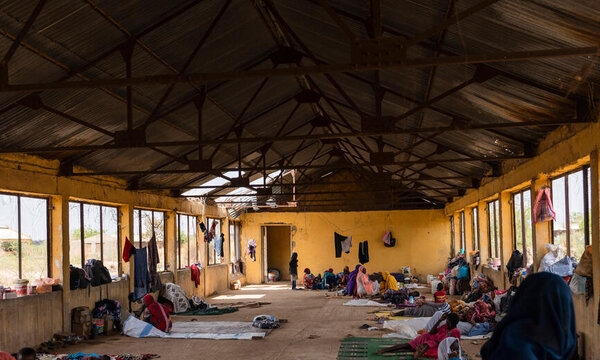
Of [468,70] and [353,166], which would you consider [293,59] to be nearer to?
[468,70]

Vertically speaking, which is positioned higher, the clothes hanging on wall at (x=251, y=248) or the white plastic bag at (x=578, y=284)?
the white plastic bag at (x=578, y=284)

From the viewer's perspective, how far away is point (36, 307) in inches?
429

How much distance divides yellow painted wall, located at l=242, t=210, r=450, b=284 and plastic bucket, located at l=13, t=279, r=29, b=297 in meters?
16.6

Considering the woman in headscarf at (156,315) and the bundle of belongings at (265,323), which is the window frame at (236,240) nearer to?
the bundle of belongings at (265,323)

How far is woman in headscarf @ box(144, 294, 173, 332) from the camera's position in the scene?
1259cm

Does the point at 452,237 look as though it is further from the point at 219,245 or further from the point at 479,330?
the point at 479,330

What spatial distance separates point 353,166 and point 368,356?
48.9 ft

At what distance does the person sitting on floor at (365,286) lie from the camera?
19422 mm

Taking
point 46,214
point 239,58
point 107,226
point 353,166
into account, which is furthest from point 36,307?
point 353,166

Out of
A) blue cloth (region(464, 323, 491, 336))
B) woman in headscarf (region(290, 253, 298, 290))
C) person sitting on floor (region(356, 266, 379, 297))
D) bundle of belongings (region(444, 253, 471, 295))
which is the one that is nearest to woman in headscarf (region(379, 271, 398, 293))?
person sitting on floor (region(356, 266, 379, 297))

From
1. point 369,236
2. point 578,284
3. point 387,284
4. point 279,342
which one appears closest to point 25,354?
point 279,342

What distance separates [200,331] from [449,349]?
6225mm

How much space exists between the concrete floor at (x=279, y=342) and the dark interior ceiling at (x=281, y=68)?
139 inches

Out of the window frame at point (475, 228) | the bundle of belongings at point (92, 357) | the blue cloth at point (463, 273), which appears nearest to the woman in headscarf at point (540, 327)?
the bundle of belongings at point (92, 357)
